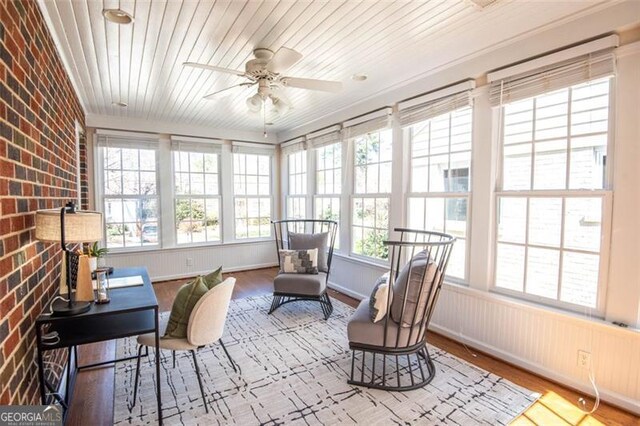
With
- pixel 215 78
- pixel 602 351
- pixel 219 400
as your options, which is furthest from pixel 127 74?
pixel 602 351

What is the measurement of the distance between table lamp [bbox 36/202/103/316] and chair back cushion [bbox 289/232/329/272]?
2.42 m

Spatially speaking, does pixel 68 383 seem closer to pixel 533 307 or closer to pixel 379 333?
pixel 379 333

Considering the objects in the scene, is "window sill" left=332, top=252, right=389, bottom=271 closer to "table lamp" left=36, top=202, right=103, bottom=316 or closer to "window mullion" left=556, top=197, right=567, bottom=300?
A: "window mullion" left=556, top=197, right=567, bottom=300

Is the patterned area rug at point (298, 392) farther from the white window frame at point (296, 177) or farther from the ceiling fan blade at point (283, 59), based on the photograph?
the white window frame at point (296, 177)

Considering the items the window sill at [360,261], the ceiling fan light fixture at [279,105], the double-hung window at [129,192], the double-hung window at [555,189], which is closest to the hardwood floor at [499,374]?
the double-hung window at [555,189]

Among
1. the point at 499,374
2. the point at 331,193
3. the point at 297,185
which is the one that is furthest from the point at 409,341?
the point at 297,185

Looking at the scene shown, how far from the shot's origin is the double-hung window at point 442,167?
2953 mm

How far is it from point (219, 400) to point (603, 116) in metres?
3.21

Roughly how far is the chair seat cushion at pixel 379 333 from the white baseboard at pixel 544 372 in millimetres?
807

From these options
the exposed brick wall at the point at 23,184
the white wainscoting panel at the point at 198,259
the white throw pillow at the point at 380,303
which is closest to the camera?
the exposed brick wall at the point at 23,184

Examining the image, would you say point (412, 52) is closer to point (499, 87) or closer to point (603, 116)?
point (499, 87)

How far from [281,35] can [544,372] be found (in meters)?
3.15

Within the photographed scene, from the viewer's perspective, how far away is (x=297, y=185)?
573 centimetres

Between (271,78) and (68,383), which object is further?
Result: (271,78)
